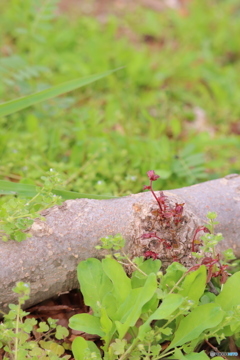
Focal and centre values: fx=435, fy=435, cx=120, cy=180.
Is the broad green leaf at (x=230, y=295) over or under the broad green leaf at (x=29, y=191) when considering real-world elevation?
under

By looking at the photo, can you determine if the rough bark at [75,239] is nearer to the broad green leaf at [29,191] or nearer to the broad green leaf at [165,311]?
the broad green leaf at [29,191]

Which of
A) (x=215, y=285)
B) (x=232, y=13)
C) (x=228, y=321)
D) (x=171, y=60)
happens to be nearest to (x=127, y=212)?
(x=215, y=285)

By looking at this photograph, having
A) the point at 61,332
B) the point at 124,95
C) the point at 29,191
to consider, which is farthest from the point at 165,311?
the point at 124,95

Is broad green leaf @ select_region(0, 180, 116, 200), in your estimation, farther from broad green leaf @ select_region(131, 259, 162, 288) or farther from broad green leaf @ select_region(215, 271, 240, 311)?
broad green leaf @ select_region(215, 271, 240, 311)

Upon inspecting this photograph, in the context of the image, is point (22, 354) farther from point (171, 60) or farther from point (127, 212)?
point (171, 60)

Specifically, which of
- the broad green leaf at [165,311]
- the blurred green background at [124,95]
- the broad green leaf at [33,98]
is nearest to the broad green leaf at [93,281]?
the broad green leaf at [165,311]

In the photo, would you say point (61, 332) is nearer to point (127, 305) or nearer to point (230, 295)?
point (127, 305)
